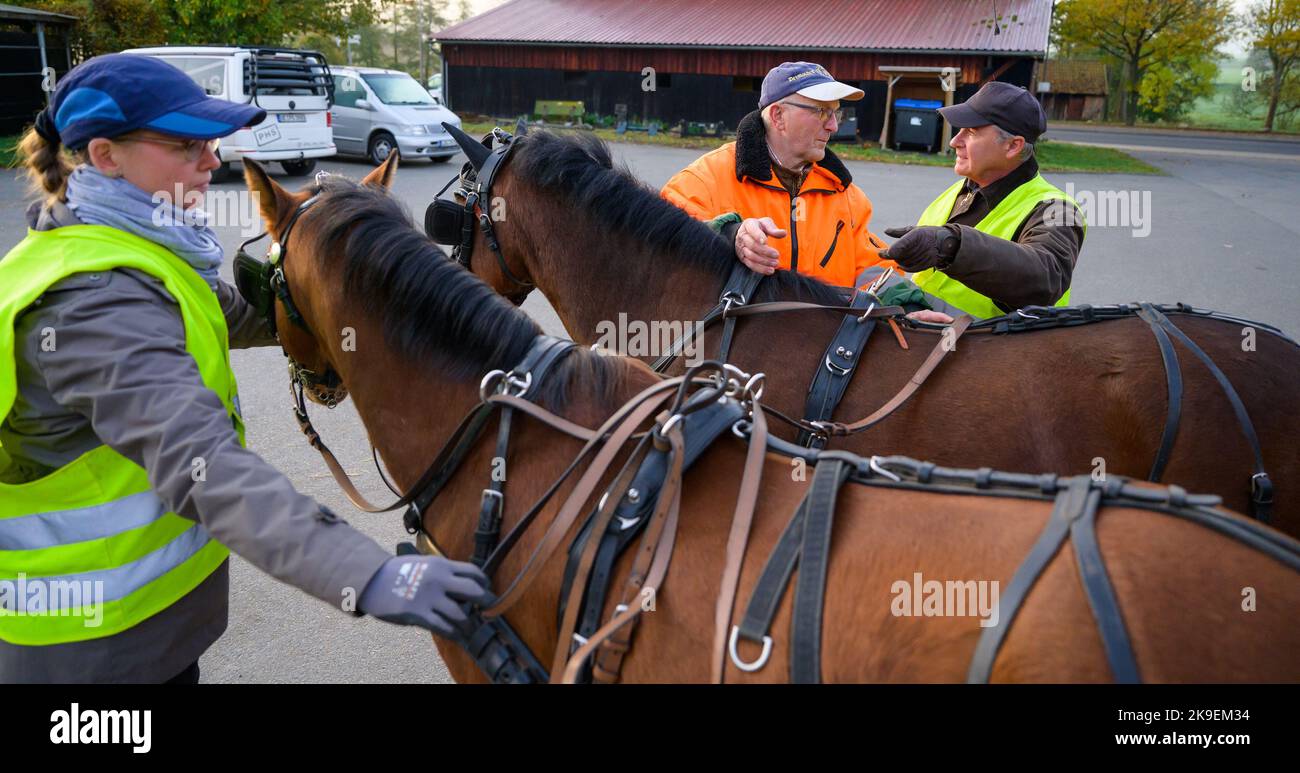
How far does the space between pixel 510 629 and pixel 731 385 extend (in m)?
0.68

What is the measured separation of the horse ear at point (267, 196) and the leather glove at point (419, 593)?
1.01m

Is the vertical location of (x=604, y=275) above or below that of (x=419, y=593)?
above

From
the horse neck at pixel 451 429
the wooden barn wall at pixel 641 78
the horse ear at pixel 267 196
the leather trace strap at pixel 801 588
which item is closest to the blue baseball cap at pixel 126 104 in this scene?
the horse ear at pixel 267 196

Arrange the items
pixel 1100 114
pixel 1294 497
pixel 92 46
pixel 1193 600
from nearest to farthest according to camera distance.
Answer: pixel 1193 600
pixel 1294 497
pixel 92 46
pixel 1100 114

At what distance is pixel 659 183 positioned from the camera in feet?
49.5

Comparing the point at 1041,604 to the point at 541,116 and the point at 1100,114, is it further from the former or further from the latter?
the point at 1100,114

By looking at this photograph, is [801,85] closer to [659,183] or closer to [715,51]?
[659,183]

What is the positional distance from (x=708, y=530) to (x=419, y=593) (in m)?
0.55

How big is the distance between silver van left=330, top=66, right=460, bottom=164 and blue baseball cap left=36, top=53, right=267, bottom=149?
1542cm

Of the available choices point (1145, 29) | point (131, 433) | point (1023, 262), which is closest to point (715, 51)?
point (1023, 262)

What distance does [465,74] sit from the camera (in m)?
28.5

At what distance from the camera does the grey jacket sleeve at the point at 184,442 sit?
1.52 metres

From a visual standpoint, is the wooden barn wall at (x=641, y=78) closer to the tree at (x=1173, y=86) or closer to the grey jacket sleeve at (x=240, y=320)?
the tree at (x=1173, y=86)
